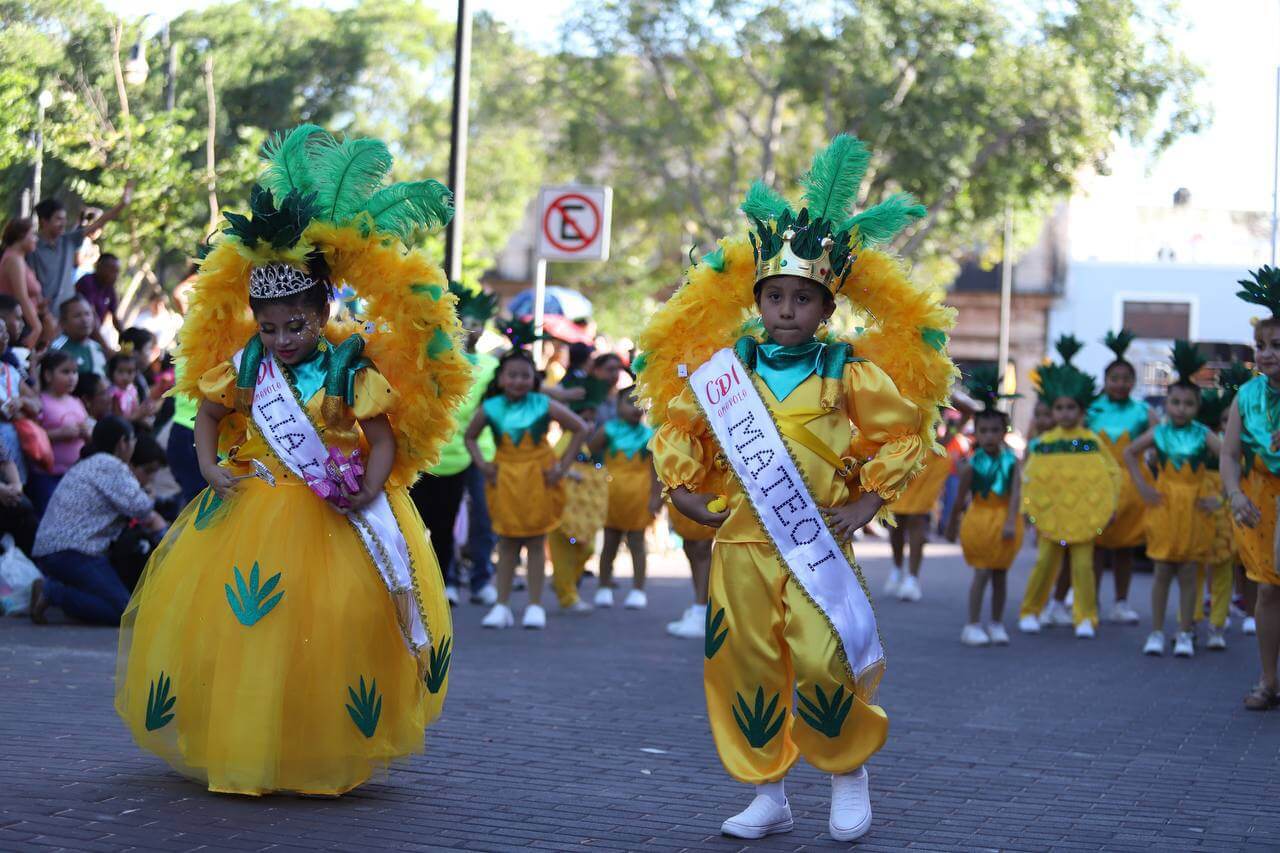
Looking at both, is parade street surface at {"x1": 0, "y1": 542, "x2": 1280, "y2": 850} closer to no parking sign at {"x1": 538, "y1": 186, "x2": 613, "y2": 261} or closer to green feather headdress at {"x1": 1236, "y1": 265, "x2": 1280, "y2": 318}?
green feather headdress at {"x1": 1236, "y1": 265, "x2": 1280, "y2": 318}

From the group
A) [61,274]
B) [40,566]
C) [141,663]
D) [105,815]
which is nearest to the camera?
[105,815]

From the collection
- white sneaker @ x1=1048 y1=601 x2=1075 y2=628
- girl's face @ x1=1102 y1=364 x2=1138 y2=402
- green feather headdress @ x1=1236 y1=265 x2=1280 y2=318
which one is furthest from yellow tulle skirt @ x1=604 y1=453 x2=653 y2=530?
green feather headdress @ x1=1236 y1=265 x2=1280 y2=318

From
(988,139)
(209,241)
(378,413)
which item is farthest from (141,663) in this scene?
(988,139)

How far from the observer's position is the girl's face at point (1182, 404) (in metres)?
11.5

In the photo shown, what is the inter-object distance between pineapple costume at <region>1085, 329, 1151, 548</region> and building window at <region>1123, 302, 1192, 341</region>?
39691 mm

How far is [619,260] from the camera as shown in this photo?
42.5 meters

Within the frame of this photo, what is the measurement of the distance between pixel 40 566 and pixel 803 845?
656 centimetres

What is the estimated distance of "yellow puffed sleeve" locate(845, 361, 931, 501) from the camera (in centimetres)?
566

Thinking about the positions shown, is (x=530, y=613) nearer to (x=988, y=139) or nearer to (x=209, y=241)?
(x=209, y=241)

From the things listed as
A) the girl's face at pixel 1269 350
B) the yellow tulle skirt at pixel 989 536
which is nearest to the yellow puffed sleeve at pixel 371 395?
the girl's face at pixel 1269 350

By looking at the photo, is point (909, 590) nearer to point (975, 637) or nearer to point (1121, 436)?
point (1121, 436)

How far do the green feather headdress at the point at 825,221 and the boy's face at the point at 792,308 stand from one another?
1.7 inches

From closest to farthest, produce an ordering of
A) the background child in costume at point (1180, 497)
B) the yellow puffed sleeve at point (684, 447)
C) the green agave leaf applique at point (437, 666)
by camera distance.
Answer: the yellow puffed sleeve at point (684, 447) → the green agave leaf applique at point (437, 666) → the background child in costume at point (1180, 497)

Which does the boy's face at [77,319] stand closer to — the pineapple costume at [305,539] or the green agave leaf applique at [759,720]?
the pineapple costume at [305,539]
